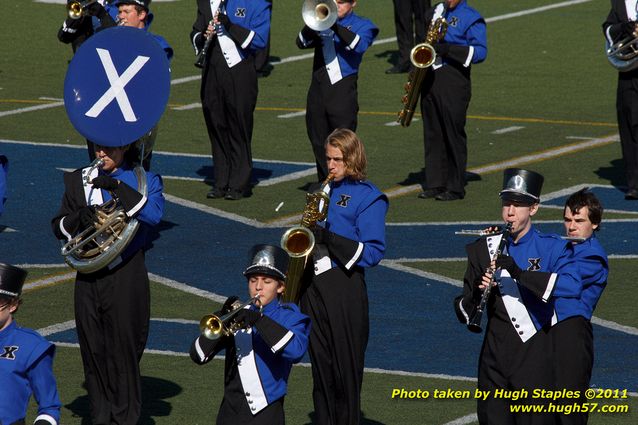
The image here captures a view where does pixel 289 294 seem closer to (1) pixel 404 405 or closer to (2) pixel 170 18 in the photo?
(1) pixel 404 405

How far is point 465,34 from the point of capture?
1565 centimetres

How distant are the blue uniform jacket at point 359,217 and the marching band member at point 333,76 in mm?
5674

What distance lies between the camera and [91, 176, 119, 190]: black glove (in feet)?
30.9

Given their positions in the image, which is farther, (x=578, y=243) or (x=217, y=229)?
(x=217, y=229)

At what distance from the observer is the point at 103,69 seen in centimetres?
1037

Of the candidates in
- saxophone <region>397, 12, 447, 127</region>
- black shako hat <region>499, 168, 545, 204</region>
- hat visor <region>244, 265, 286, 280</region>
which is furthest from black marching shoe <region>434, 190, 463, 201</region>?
hat visor <region>244, 265, 286, 280</region>

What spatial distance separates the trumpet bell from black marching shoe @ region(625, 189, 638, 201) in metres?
3.60

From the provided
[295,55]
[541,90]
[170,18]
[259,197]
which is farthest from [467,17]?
[170,18]

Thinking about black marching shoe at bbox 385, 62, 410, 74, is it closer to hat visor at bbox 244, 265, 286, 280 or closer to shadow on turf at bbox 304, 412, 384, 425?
shadow on turf at bbox 304, 412, 384, 425

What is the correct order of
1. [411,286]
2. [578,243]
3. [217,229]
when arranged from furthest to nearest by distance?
1. [217,229]
2. [411,286]
3. [578,243]

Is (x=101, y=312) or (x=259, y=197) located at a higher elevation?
(x=101, y=312)

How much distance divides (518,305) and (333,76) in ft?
22.3

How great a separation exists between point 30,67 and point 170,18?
12.2 feet

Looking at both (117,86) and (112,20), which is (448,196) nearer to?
(112,20)
